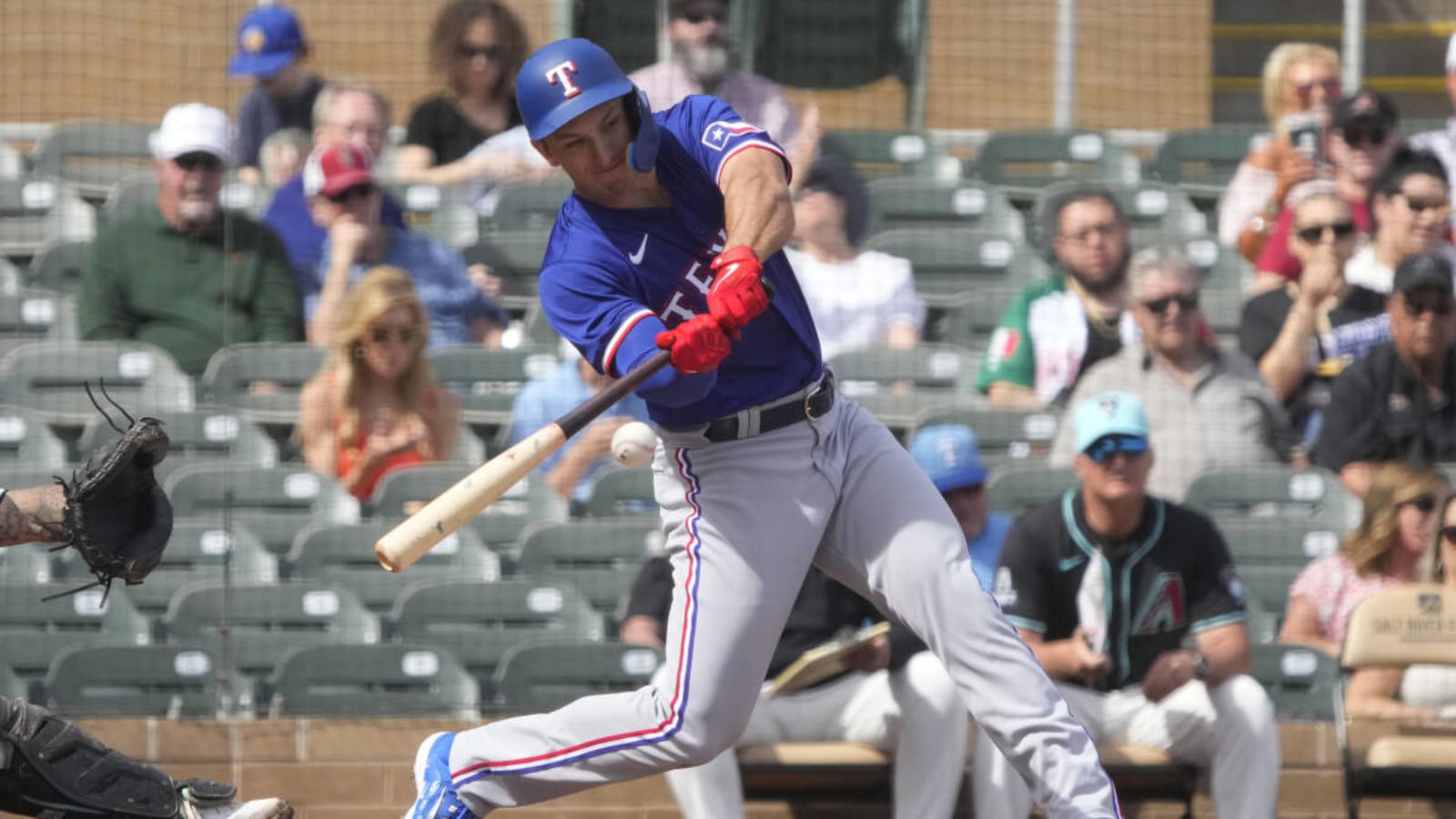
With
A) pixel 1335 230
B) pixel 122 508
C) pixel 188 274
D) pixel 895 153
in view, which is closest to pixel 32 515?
pixel 122 508

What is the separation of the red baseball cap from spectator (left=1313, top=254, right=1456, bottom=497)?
307cm

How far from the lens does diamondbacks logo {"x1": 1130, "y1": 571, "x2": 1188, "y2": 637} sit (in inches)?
201

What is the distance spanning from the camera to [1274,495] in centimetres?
589

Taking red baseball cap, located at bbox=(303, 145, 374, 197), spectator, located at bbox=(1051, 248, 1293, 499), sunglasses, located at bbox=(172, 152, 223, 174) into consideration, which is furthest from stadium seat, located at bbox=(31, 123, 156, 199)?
spectator, located at bbox=(1051, 248, 1293, 499)

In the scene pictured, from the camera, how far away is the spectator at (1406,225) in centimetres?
648

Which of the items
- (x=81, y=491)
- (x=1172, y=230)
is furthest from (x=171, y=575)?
(x=1172, y=230)

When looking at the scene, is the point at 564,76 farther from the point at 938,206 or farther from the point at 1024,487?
the point at 938,206

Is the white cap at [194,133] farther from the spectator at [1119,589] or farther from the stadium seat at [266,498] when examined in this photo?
the spectator at [1119,589]

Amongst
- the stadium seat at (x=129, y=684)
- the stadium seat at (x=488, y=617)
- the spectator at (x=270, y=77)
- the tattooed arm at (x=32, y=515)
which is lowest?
the stadium seat at (x=129, y=684)

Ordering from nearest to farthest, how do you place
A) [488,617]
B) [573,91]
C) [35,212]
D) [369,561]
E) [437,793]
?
[573,91] → [437,793] → [488,617] → [369,561] → [35,212]

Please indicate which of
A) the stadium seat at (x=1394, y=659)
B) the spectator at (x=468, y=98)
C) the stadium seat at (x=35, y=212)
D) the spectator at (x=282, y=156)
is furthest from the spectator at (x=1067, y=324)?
the stadium seat at (x=35, y=212)

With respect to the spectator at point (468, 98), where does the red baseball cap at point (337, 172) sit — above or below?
below

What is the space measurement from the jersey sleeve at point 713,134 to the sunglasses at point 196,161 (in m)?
3.02

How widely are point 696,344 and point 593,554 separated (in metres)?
2.47
